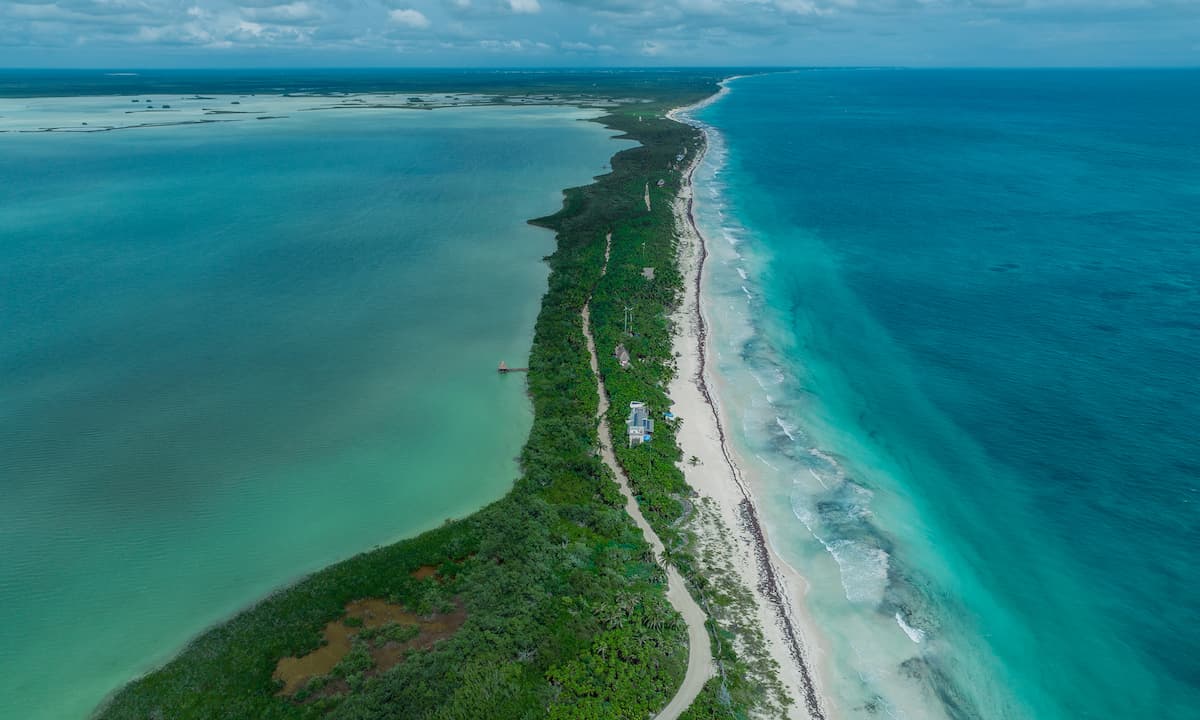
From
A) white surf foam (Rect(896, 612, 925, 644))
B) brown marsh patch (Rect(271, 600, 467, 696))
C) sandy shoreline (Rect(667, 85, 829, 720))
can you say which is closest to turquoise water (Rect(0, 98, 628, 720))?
brown marsh patch (Rect(271, 600, 467, 696))

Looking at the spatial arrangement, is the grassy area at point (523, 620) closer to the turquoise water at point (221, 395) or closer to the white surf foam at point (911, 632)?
the turquoise water at point (221, 395)

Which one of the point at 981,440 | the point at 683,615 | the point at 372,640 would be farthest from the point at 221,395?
the point at 981,440

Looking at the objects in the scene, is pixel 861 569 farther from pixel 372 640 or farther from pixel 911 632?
pixel 372 640

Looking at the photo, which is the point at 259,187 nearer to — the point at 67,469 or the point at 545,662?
the point at 67,469

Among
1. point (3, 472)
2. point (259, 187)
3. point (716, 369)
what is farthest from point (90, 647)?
point (259, 187)

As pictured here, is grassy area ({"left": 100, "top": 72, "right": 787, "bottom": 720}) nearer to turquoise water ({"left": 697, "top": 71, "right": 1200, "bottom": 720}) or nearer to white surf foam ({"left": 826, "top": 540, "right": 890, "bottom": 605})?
turquoise water ({"left": 697, "top": 71, "right": 1200, "bottom": 720})

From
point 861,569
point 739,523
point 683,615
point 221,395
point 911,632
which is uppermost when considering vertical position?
point 221,395

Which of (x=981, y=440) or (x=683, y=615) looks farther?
(x=981, y=440)
